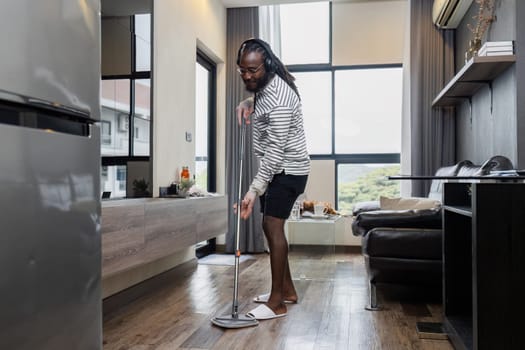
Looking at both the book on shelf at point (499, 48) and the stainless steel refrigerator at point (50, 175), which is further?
the book on shelf at point (499, 48)

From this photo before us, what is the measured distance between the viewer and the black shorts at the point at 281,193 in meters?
2.77

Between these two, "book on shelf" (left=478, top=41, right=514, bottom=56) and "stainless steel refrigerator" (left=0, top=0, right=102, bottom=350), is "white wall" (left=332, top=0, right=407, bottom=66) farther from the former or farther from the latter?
"stainless steel refrigerator" (left=0, top=0, right=102, bottom=350)

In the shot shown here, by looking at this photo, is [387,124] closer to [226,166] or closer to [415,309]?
[226,166]

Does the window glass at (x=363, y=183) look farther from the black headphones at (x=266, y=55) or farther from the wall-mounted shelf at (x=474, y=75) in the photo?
the black headphones at (x=266, y=55)

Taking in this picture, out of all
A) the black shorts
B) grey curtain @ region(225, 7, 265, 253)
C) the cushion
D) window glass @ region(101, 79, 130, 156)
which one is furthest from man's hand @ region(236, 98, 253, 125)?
grey curtain @ region(225, 7, 265, 253)

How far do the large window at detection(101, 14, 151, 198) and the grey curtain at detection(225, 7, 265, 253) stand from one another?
2.08m

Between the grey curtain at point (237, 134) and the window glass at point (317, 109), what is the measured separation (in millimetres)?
787

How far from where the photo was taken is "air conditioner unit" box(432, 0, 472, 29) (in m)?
4.32

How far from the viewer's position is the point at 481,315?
1.73m

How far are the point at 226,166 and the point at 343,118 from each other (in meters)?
1.52

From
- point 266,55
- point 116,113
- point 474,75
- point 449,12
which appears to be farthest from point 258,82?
point 449,12

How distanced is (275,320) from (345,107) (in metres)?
3.70

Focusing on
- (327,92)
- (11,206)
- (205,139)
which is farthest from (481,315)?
(327,92)

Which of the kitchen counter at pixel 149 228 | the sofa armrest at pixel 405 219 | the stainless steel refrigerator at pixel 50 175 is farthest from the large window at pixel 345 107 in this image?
the stainless steel refrigerator at pixel 50 175
